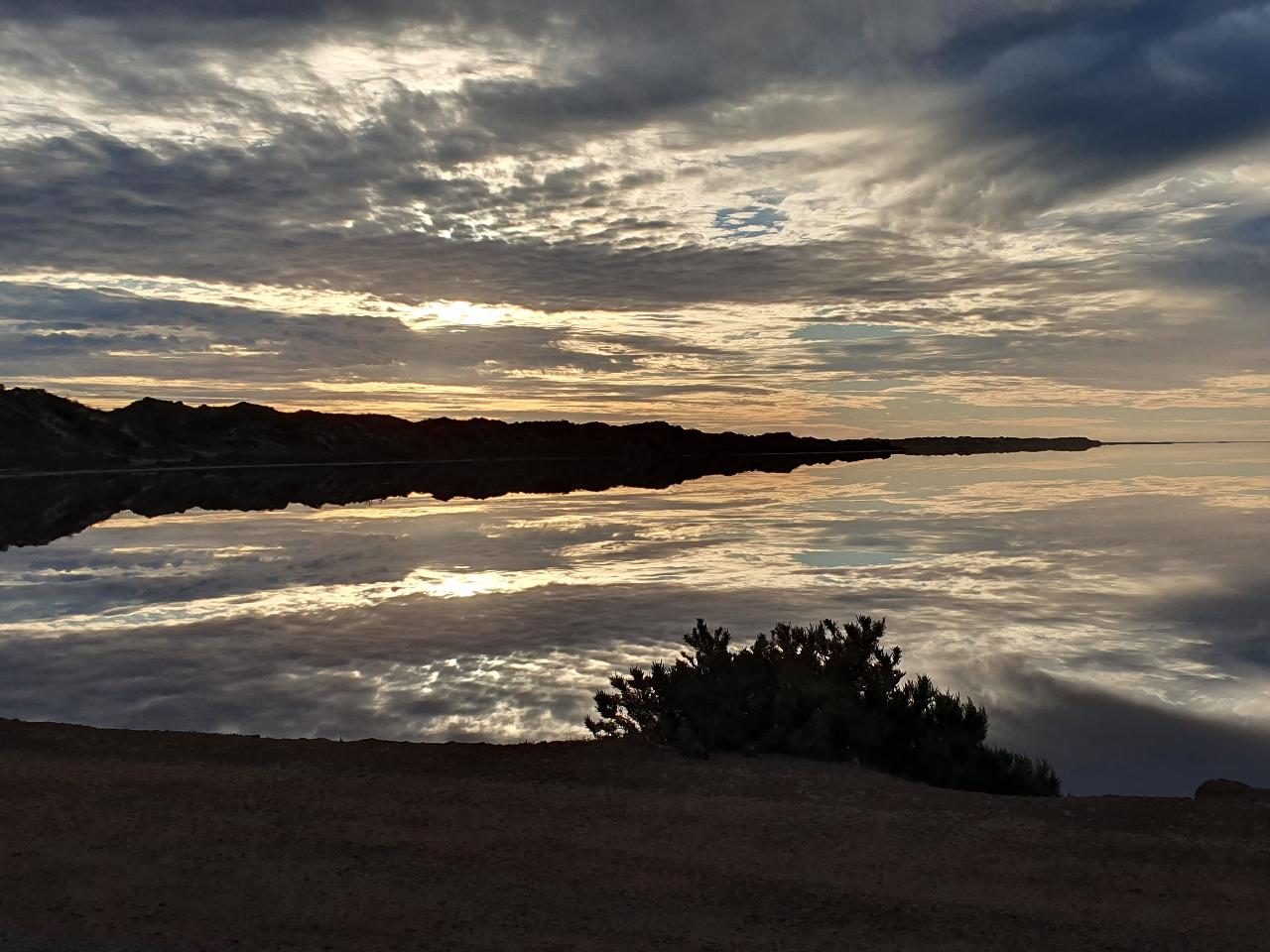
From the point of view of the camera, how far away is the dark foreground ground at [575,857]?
5.93 meters

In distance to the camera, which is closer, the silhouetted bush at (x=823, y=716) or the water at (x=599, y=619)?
the silhouetted bush at (x=823, y=716)

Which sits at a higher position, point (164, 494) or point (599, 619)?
point (599, 619)

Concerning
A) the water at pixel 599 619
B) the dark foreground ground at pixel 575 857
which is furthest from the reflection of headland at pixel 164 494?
the dark foreground ground at pixel 575 857

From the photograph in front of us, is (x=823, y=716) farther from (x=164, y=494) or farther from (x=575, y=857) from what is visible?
(x=164, y=494)

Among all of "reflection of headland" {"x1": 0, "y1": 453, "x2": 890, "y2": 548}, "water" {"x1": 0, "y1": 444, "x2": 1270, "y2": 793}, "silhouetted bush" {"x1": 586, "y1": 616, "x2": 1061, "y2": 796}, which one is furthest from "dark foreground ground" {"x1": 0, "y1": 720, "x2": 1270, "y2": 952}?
"reflection of headland" {"x1": 0, "y1": 453, "x2": 890, "y2": 548}

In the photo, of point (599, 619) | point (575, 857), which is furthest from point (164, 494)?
point (575, 857)

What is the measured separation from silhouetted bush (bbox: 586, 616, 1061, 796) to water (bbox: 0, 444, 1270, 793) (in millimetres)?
635

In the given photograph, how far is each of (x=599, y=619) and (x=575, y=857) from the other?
9.49 meters

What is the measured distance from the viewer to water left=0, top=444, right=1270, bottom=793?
11.4 meters

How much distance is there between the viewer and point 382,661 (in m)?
14.0

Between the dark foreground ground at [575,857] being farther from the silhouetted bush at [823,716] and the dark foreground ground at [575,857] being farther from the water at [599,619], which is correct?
A: the water at [599,619]

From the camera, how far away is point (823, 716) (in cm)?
1020

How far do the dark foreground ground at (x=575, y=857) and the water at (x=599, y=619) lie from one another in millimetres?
1766

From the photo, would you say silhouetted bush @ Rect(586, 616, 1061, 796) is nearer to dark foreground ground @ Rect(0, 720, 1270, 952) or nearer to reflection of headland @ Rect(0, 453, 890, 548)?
dark foreground ground @ Rect(0, 720, 1270, 952)
